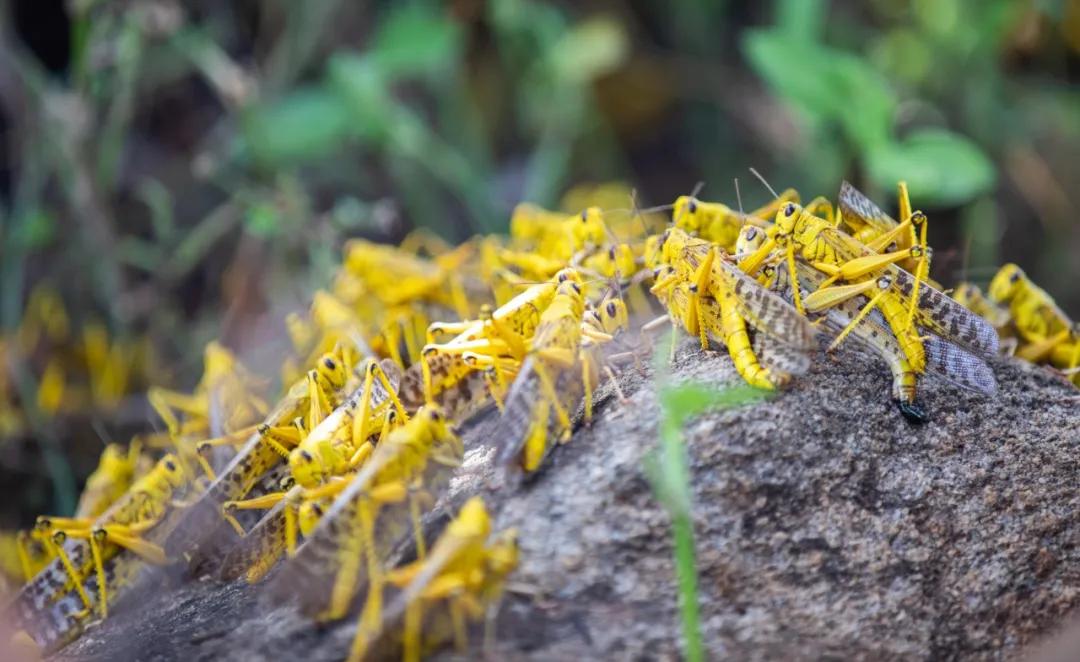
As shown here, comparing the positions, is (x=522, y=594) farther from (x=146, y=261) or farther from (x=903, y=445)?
(x=146, y=261)

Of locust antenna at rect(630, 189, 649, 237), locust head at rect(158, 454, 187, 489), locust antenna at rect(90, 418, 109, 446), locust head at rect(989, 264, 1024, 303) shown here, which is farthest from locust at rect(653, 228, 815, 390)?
locust antenna at rect(90, 418, 109, 446)

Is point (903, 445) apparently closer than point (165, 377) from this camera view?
Yes

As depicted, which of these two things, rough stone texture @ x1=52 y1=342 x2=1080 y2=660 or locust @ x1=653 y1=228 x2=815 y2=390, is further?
locust @ x1=653 y1=228 x2=815 y2=390

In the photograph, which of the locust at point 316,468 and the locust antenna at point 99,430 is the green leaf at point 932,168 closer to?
the locust at point 316,468

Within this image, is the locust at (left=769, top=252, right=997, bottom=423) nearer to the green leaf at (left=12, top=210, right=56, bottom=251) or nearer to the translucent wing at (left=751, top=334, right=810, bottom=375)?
the translucent wing at (left=751, top=334, right=810, bottom=375)

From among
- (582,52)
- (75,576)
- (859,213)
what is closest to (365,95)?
(582,52)

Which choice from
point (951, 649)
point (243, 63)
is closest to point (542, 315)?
point (951, 649)

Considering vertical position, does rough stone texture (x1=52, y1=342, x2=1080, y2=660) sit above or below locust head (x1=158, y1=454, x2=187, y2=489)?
below
